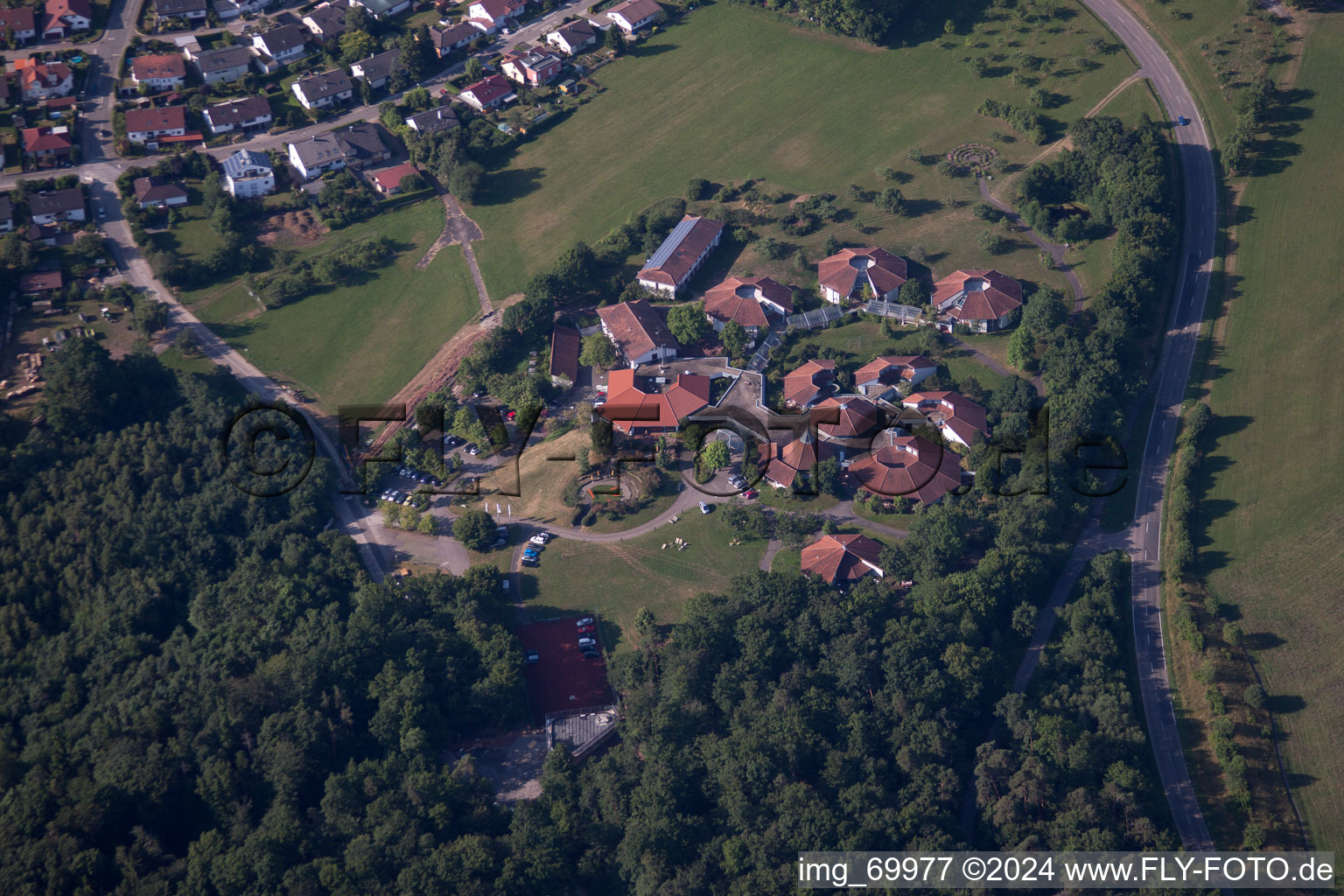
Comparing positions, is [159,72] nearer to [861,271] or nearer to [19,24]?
[19,24]

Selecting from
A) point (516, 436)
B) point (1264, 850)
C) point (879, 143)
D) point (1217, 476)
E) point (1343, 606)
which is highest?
Answer: point (879, 143)

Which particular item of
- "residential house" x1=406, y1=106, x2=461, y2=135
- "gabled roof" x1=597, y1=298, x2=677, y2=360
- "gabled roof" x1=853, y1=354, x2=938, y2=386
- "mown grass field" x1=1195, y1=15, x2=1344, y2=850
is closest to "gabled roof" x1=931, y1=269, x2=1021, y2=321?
"gabled roof" x1=853, y1=354, x2=938, y2=386

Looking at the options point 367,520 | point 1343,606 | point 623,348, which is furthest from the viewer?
point 623,348

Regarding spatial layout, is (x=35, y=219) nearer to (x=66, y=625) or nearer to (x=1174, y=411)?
(x=66, y=625)

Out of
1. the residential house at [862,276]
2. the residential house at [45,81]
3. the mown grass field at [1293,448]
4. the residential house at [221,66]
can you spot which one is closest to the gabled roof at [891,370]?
the residential house at [862,276]

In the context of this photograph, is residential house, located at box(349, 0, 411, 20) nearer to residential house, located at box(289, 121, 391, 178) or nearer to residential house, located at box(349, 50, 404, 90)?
residential house, located at box(349, 50, 404, 90)

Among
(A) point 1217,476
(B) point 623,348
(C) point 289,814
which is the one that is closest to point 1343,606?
(A) point 1217,476
